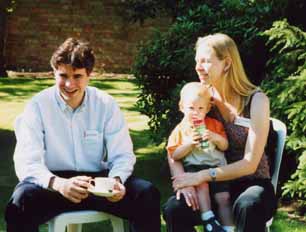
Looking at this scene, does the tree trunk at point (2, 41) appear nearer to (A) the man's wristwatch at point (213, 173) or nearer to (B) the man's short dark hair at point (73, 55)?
(B) the man's short dark hair at point (73, 55)

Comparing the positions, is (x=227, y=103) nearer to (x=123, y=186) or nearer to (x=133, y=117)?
(x=123, y=186)

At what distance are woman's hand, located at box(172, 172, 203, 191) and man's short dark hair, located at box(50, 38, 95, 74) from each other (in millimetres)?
781

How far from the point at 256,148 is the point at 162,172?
9.74ft

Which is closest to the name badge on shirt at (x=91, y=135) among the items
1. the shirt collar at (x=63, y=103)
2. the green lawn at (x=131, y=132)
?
the shirt collar at (x=63, y=103)

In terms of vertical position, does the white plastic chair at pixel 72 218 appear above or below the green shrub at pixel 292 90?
below

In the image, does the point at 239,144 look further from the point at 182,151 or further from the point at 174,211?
the point at 174,211

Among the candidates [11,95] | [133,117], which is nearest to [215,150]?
[133,117]

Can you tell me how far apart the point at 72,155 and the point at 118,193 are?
0.42m

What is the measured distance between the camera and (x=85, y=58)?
11.8ft

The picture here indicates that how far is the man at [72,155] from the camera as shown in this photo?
135 inches

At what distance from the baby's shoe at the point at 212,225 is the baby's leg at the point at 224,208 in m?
0.08

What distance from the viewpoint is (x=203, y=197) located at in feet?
11.6

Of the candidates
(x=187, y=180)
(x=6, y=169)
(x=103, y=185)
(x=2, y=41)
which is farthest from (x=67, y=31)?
(x=103, y=185)

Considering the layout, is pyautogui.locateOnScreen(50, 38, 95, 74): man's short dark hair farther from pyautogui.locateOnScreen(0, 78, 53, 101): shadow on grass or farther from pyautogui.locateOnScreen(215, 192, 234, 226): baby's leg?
pyautogui.locateOnScreen(0, 78, 53, 101): shadow on grass
